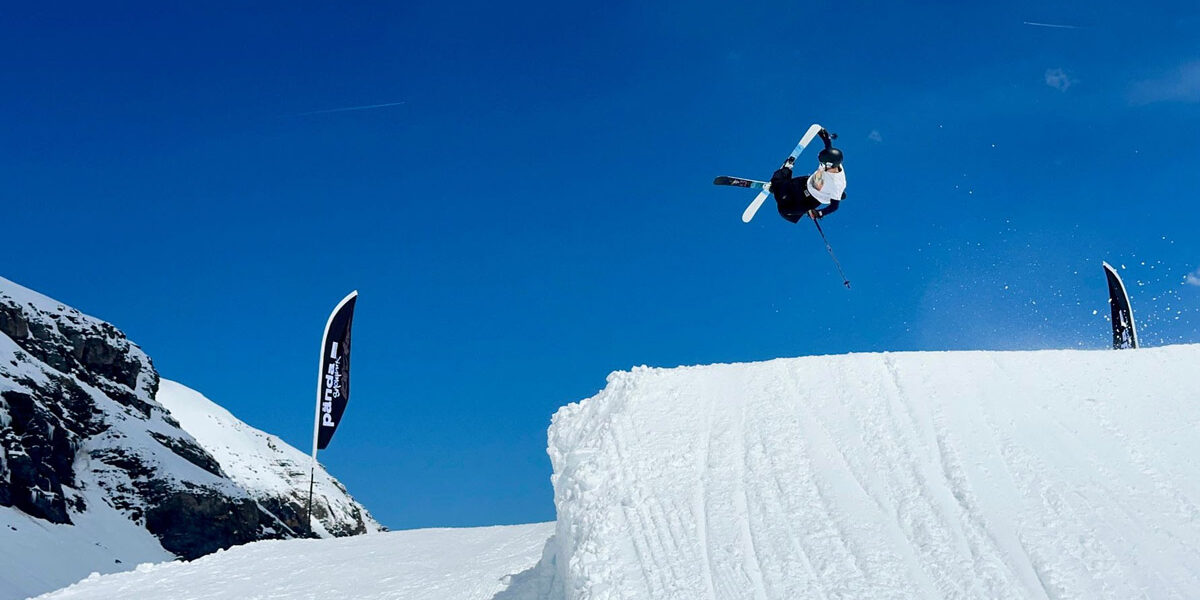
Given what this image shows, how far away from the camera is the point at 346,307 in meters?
21.3

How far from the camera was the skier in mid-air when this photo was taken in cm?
1209

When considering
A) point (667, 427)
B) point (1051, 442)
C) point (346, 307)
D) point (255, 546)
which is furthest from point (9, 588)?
point (1051, 442)

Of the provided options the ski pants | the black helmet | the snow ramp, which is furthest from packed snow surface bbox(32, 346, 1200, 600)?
the ski pants

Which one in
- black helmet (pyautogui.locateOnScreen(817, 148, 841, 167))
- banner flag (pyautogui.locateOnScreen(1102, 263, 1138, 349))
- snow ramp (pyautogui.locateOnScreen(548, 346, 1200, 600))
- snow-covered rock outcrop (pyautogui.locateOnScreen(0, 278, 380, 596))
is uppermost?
snow-covered rock outcrop (pyautogui.locateOnScreen(0, 278, 380, 596))

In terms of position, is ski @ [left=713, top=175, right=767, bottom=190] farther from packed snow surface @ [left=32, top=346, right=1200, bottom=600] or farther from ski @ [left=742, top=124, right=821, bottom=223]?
packed snow surface @ [left=32, top=346, right=1200, bottom=600]

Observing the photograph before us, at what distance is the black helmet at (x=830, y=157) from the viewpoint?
38.9ft

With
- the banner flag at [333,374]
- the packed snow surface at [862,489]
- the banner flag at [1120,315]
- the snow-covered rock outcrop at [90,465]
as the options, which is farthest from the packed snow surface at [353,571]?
the banner flag at [1120,315]

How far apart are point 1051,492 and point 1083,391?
2260 millimetres

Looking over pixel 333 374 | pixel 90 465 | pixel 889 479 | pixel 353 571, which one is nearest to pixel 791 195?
pixel 889 479

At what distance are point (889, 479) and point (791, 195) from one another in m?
6.21

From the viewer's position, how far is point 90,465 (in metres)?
34.0

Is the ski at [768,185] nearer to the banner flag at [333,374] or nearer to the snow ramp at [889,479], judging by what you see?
the snow ramp at [889,479]

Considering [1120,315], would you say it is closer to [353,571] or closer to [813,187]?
[813,187]

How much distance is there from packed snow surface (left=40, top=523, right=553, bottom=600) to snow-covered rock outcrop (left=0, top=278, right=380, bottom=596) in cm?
1398
